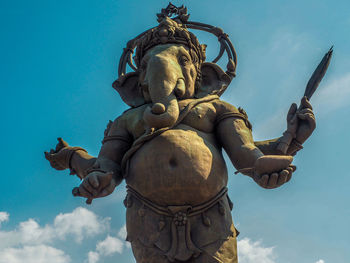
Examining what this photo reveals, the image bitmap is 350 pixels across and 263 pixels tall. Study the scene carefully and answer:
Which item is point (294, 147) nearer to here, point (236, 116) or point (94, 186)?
point (236, 116)

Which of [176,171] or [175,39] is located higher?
[175,39]

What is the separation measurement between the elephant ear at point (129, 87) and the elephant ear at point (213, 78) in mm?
858

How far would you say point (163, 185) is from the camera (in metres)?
4.46

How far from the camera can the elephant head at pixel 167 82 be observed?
4.76m

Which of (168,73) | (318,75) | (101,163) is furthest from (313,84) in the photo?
(101,163)

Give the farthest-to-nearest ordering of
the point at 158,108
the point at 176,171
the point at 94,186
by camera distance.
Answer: the point at 158,108 < the point at 176,171 < the point at 94,186

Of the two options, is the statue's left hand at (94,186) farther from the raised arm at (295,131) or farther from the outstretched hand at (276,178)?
the raised arm at (295,131)

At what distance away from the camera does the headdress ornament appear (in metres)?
5.67

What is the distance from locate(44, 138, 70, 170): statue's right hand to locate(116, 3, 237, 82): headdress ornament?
1179 mm

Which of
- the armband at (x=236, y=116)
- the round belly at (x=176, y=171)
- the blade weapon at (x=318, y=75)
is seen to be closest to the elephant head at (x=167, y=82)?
the round belly at (x=176, y=171)

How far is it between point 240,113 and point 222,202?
1.10 m

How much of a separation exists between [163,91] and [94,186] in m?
1.33

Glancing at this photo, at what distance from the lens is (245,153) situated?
4.72m

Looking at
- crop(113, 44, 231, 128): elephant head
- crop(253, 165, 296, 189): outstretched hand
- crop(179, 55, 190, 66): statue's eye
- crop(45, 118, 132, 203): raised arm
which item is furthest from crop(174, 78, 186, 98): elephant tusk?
crop(253, 165, 296, 189): outstretched hand
